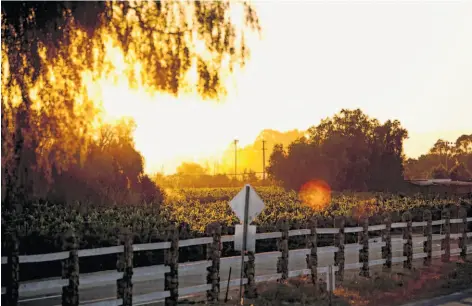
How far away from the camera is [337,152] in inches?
4021

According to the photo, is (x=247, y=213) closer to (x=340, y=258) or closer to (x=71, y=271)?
(x=71, y=271)

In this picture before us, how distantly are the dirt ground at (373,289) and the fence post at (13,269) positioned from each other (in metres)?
4.22

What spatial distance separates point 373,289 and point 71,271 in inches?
308

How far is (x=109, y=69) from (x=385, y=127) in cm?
10154

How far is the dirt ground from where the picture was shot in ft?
52.5

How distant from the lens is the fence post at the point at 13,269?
39.3 ft

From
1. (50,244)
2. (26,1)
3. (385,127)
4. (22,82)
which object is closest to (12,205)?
(22,82)

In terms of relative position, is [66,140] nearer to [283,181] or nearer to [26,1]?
[26,1]

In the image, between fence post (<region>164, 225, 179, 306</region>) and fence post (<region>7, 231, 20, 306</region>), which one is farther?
fence post (<region>164, 225, 179, 306</region>)

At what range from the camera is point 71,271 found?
509 inches

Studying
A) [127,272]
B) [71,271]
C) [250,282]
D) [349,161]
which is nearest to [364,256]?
[250,282]

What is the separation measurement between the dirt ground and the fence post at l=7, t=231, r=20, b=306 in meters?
4.22

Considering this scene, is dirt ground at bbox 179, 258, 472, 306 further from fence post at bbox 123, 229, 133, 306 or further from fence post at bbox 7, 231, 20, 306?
fence post at bbox 7, 231, 20, 306

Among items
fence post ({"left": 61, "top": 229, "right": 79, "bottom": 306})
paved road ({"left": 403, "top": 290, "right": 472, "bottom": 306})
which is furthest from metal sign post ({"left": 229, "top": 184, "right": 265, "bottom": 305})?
paved road ({"left": 403, "top": 290, "right": 472, "bottom": 306})
